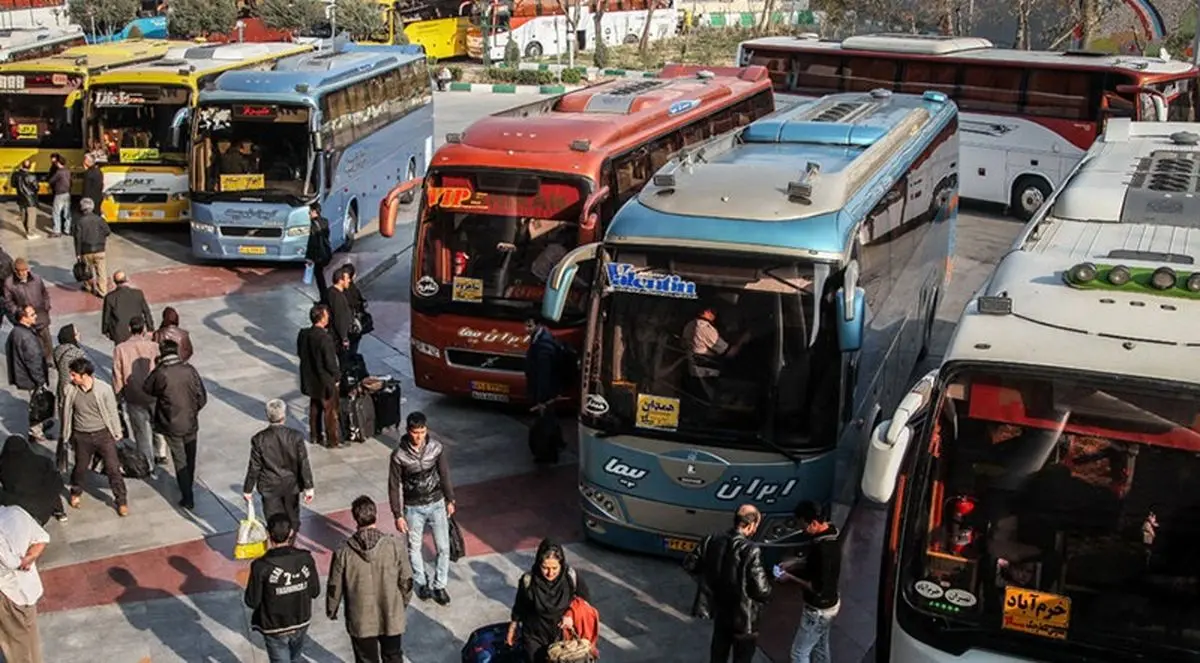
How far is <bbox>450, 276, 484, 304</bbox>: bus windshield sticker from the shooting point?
13.8 meters

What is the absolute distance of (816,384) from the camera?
33.0 feet

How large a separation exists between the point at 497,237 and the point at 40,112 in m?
13.4

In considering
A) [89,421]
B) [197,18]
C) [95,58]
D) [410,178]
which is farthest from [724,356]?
[197,18]

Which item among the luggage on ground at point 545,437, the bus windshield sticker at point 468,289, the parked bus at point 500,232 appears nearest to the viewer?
the luggage on ground at point 545,437

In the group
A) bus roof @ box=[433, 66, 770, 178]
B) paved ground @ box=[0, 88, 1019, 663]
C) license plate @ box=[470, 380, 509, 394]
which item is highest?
bus roof @ box=[433, 66, 770, 178]

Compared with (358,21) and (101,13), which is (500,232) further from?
(101,13)

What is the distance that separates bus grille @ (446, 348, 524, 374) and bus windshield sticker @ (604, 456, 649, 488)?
343cm

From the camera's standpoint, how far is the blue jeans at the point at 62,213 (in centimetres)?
2219

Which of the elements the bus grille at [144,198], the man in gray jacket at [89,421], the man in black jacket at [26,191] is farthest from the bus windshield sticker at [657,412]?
the man in black jacket at [26,191]

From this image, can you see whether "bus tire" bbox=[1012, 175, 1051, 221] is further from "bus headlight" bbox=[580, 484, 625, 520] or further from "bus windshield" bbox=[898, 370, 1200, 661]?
"bus windshield" bbox=[898, 370, 1200, 661]

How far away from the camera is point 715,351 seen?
33.6ft

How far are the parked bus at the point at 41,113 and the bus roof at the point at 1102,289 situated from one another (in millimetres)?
18144

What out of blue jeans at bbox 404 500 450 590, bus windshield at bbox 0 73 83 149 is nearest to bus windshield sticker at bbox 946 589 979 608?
blue jeans at bbox 404 500 450 590

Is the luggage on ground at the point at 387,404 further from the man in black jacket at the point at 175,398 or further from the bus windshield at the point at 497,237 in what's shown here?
the man in black jacket at the point at 175,398
